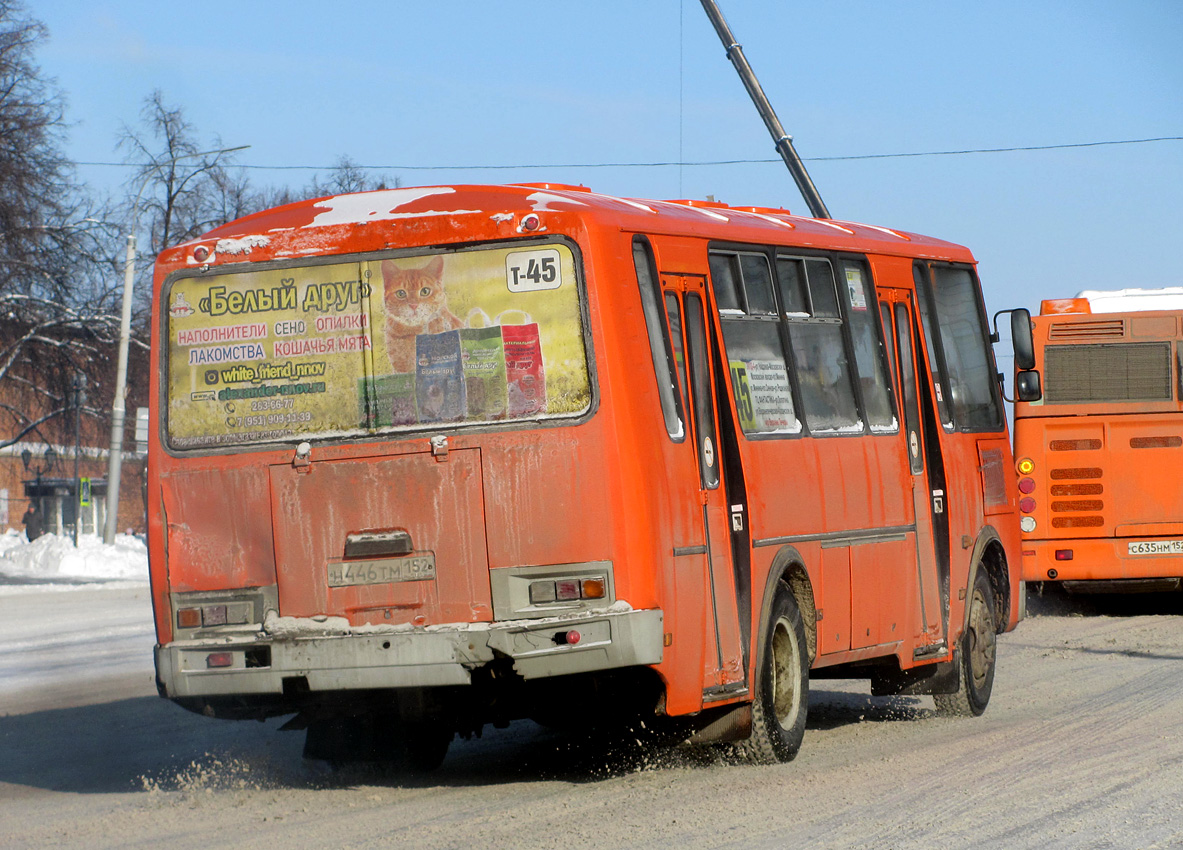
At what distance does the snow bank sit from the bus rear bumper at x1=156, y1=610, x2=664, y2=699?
2971cm

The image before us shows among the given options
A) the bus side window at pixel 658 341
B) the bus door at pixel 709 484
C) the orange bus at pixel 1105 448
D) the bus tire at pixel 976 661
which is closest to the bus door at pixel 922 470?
the bus tire at pixel 976 661

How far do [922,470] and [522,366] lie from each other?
394cm

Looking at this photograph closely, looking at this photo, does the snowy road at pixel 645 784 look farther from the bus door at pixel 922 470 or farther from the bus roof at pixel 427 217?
the bus roof at pixel 427 217

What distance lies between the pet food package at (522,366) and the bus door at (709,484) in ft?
2.71

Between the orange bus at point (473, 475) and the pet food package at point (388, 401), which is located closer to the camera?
the orange bus at point (473, 475)

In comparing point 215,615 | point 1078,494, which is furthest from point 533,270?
point 1078,494

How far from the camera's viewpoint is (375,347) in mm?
8508

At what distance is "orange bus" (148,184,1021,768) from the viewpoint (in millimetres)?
8141

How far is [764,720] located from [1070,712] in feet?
10.4

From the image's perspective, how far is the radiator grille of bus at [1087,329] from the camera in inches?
755

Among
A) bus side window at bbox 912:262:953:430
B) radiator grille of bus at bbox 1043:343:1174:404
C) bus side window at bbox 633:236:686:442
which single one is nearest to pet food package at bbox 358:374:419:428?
bus side window at bbox 633:236:686:442

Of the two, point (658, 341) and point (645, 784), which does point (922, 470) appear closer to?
point (658, 341)

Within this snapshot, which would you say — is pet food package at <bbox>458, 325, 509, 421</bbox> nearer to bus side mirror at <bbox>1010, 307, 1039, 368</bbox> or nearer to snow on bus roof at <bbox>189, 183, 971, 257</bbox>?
snow on bus roof at <bbox>189, 183, 971, 257</bbox>

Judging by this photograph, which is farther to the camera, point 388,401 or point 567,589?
point 388,401
